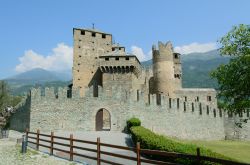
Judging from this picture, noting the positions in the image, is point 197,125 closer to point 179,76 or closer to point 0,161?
point 179,76

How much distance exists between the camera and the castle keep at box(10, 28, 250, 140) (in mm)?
30656

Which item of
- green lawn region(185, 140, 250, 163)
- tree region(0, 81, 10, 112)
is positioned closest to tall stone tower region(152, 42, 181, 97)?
green lawn region(185, 140, 250, 163)

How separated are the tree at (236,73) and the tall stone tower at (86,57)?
2635 cm

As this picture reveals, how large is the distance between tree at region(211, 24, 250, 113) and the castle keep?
11.5 m

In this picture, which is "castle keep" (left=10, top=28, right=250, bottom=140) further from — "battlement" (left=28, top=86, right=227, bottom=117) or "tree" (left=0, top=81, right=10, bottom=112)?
"tree" (left=0, top=81, right=10, bottom=112)

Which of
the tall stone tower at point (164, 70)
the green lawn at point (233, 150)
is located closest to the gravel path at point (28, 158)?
the green lawn at point (233, 150)

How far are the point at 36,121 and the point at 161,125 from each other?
13.1 meters

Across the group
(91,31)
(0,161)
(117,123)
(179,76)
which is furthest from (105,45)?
(0,161)

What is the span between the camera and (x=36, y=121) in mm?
30422

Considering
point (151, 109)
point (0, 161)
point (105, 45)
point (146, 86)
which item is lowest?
point (0, 161)

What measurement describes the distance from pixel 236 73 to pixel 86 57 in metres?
29.8

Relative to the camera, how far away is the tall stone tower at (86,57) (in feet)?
153

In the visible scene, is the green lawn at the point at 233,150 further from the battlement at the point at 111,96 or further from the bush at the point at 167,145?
the bush at the point at 167,145

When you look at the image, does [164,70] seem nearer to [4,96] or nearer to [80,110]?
[80,110]
